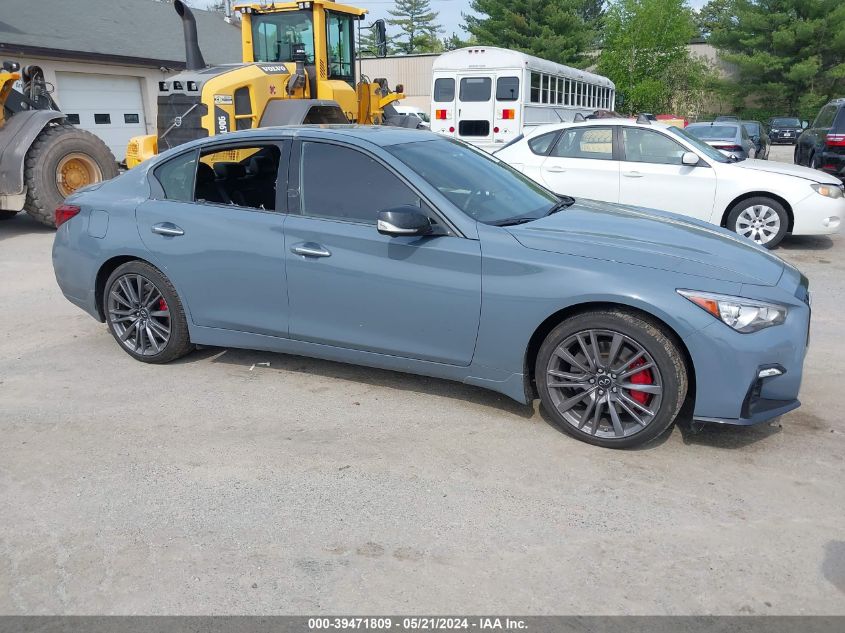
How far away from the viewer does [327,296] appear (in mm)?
4367

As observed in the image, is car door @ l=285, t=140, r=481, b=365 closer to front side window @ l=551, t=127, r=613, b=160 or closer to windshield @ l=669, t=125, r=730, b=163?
front side window @ l=551, t=127, r=613, b=160

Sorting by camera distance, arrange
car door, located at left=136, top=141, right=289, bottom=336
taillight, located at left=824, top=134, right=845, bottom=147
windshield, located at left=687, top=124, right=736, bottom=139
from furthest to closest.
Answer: windshield, located at left=687, top=124, right=736, bottom=139 → taillight, located at left=824, top=134, right=845, bottom=147 → car door, located at left=136, top=141, right=289, bottom=336

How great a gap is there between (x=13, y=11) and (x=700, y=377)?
21971mm

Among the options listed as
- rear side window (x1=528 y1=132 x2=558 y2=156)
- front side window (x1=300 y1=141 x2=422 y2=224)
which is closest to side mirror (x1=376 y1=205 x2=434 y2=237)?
front side window (x1=300 y1=141 x2=422 y2=224)

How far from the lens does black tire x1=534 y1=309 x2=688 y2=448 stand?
3.62m

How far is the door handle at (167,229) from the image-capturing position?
482 cm

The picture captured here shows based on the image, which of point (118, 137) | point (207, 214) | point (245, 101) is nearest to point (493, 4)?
point (118, 137)

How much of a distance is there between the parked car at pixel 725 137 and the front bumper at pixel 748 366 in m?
13.1

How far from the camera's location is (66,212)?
5.33 m

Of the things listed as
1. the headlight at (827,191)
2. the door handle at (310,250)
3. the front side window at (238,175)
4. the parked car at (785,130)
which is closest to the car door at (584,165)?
the headlight at (827,191)

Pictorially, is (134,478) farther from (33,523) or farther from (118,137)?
(118,137)

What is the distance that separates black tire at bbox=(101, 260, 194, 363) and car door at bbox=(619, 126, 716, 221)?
5769mm

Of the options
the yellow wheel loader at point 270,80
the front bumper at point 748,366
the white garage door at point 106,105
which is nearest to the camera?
the front bumper at point 748,366

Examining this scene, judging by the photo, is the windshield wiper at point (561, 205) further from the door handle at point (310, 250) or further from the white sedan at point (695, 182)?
the white sedan at point (695, 182)
